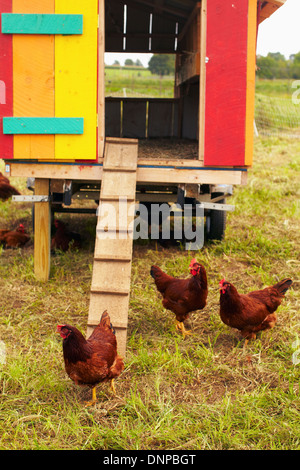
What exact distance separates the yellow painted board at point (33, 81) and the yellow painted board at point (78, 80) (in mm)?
78

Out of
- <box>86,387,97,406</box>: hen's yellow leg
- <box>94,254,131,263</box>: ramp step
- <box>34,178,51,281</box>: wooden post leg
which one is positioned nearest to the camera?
<box>86,387,97,406</box>: hen's yellow leg

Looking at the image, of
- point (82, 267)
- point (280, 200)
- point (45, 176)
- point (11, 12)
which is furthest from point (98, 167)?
point (280, 200)

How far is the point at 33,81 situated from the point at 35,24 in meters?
0.52

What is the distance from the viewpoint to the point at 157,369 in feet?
11.3

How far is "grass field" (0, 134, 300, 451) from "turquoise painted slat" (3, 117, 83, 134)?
1.54 metres

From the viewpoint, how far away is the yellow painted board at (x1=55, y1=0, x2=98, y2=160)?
4.56 m

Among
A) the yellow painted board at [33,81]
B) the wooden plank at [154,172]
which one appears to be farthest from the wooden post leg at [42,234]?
the yellow painted board at [33,81]

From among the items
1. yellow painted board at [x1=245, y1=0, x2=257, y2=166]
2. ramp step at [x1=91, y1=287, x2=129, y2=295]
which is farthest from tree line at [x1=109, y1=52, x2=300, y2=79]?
ramp step at [x1=91, y1=287, x2=129, y2=295]

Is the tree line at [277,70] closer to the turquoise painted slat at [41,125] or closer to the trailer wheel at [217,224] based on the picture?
the trailer wheel at [217,224]

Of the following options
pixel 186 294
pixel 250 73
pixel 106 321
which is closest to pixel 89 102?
pixel 250 73

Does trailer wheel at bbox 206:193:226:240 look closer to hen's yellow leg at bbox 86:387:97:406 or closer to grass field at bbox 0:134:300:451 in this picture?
grass field at bbox 0:134:300:451

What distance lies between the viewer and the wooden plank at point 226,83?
4.57 m

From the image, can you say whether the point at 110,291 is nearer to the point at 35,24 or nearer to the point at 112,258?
the point at 112,258
